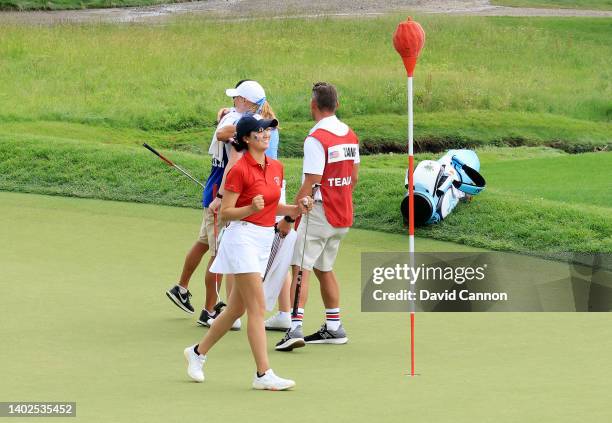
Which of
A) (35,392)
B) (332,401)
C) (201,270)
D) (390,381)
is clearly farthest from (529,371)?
(201,270)

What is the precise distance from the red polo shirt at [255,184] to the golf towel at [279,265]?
3.52 ft

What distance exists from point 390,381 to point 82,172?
31.3ft

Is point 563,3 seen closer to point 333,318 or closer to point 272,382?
point 333,318

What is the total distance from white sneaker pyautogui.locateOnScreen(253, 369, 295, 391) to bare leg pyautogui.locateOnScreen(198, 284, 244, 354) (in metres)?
0.46

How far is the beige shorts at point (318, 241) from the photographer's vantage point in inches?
378

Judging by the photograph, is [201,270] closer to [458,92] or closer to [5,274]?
[5,274]

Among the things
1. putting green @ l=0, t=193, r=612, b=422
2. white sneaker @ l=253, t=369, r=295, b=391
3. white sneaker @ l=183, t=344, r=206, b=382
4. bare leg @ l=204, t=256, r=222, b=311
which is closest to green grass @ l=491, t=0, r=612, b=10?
putting green @ l=0, t=193, r=612, b=422

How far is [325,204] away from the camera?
31.4ft

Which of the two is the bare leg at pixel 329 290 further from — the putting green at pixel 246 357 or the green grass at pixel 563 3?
the green grass at pixel 563 3

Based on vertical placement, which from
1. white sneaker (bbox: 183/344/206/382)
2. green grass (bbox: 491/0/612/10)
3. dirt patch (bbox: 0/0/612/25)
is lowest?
white sneaker (bbox: 183/344/206/382)

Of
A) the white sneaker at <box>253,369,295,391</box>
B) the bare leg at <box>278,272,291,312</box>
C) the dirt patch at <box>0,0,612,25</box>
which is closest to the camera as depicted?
the white sneaker at <box>253,369,295,391</box>

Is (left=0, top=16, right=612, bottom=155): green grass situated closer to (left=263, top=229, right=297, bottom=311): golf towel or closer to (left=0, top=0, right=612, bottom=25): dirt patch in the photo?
(left=0, top=0, right=612, bottom=25): dirt patch

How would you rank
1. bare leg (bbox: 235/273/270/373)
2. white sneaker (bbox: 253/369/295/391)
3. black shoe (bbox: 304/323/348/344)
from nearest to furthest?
white sneaker (bbox: 253/369/295/391)
bare leg (bbox: 235/273/270/373)
black shoe (bbox: 304/323/348/344)

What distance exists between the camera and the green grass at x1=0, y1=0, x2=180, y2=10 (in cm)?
3878
